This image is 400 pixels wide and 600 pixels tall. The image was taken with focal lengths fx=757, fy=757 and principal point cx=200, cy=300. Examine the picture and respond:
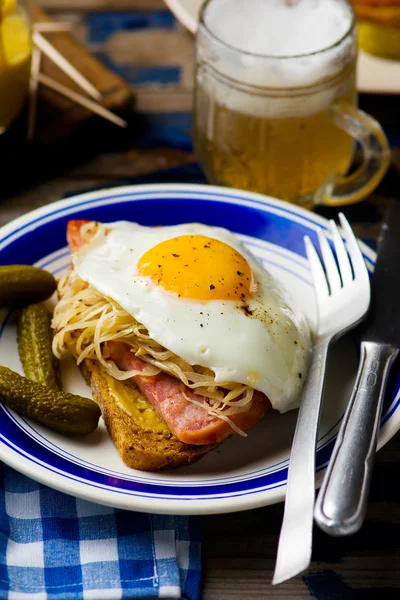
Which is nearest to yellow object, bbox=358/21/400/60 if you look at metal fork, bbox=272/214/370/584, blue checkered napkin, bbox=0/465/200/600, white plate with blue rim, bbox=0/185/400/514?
white plate with blue rim, bbox=0/185/400/514

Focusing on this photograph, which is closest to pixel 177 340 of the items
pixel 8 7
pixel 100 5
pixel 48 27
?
pixel 8 7

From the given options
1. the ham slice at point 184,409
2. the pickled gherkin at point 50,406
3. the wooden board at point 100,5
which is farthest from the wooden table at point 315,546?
the wooden board at point 100,5

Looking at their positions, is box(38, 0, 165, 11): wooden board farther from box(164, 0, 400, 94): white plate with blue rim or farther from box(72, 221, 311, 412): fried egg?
box(72, 221, 311, 412): fried egg

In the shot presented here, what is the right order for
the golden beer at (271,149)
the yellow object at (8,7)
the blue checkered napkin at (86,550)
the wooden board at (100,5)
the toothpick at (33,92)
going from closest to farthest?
1. the blue checkered napkin at (86,550)
2. the golden beer at (271,149)
3. the yellow object at (8,7)
4. the toothpick at (33,92)
5. the wooden board at (100,5)

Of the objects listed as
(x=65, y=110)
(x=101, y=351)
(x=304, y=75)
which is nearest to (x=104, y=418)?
(x=101, y=351)

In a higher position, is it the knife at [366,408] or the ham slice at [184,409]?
the knife at [366,408]

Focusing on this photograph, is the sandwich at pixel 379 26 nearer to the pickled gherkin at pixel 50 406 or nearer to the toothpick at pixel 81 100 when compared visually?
the toothpick at pixel 81 100

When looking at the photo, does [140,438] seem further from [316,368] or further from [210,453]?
[316,368]
